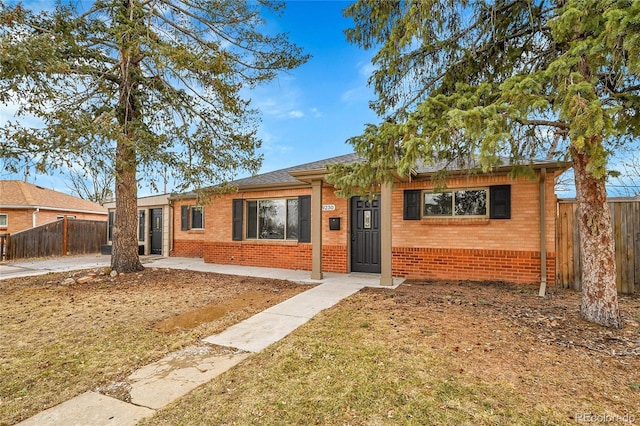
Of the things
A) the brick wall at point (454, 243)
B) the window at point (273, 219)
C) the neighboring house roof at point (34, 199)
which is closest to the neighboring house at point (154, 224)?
the window at point (273, 219)

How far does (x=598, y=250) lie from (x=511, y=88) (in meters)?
2.35

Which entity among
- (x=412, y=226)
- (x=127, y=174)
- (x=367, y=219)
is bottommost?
(x=412, y=226)

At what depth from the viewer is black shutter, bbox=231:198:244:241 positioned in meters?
10.0

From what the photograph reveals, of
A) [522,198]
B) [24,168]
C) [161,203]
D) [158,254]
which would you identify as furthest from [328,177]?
[158,254]

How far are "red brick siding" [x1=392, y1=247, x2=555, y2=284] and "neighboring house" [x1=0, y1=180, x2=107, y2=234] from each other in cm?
1998

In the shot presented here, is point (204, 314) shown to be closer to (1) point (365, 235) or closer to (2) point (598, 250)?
(1) point (365, 235)

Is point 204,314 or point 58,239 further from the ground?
point 58,239

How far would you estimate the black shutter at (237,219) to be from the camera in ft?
32.8

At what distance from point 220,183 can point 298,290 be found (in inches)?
162

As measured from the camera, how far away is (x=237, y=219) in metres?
10.1

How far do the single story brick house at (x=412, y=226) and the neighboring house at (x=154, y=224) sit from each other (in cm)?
451

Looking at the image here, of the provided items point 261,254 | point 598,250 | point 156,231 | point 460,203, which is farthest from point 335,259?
point 156,231

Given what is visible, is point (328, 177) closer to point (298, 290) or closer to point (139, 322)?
point (298, 290)

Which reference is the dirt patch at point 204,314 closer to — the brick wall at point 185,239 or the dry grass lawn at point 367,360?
the dry grass lawn at point 367,360
